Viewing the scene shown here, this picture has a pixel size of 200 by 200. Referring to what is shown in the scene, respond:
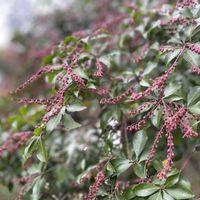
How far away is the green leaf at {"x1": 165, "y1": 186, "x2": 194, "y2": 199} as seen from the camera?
1.20 metres

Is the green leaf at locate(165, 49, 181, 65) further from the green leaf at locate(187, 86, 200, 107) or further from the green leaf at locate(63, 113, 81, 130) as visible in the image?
the green leaf at locate(63, 113, 81, 130)

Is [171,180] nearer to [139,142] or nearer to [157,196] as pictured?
[157,196]

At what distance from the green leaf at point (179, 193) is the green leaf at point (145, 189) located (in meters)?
0.04

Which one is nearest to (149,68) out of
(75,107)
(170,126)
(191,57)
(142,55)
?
(142,55)

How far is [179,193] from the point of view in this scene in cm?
121

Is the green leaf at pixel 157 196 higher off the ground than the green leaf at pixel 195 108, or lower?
lower

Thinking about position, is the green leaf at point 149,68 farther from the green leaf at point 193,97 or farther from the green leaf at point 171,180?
Answer: the green leaf at point 171,180

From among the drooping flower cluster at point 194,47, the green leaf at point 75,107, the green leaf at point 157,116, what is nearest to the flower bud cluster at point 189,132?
the green leaf at point 157,116

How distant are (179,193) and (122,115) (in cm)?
48

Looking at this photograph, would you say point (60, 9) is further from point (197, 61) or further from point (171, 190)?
point (171, 190)

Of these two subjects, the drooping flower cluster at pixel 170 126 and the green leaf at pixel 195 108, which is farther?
the green leaf at pixel 195 108

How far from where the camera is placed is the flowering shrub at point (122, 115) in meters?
1.27

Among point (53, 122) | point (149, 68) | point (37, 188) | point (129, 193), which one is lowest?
point (37, 188)

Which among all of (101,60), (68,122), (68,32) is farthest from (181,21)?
(68,32)
